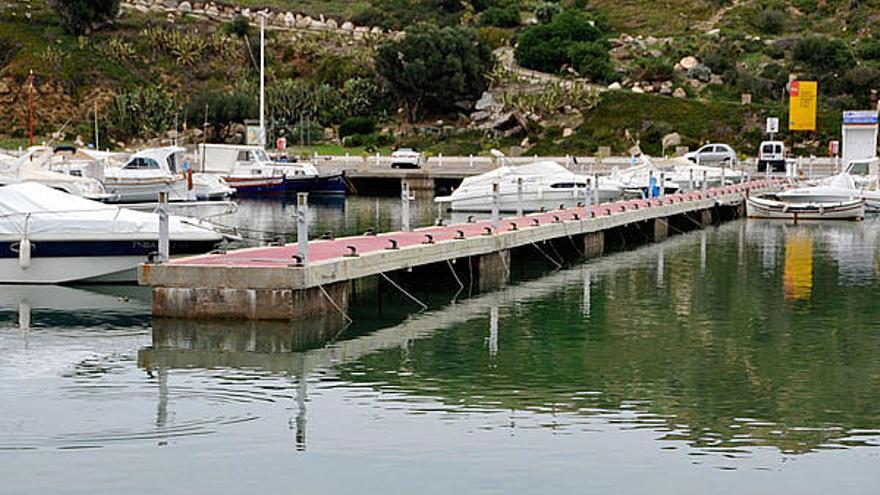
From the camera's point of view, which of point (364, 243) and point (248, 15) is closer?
point (364, 243)

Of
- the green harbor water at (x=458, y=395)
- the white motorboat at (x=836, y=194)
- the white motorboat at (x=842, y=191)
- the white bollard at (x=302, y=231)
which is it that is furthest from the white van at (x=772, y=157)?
the white bollard at (x=302, y=231)

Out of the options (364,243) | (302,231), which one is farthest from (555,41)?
(302,231)

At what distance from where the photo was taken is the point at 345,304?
23922 mm

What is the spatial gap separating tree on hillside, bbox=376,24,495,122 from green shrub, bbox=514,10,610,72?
694cm

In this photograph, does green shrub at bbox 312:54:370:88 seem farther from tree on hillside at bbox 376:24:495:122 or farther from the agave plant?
the agave plant

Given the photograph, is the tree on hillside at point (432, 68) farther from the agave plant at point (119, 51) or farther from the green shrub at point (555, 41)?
the agave plant at point (119, 51)

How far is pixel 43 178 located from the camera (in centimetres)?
4269

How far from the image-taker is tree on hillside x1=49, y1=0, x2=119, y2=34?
100562 millimetres

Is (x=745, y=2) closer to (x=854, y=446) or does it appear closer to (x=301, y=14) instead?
(x=301, y=14)

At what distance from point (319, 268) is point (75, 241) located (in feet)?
22.5

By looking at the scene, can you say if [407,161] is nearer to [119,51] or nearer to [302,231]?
[119,51]

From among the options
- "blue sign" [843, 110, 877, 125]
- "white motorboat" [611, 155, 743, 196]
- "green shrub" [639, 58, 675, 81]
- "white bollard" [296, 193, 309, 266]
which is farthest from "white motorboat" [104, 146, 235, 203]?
"green shrub" [639, 58, 675, 81]

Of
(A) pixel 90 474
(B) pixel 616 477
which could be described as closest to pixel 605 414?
(B) pixel 616 477

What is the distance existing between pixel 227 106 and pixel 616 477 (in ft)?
242
